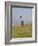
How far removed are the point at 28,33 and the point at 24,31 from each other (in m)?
0.07

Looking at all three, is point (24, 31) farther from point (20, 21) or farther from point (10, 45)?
point (10, 45)

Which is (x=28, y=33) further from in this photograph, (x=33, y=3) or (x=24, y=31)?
(x=33, y=3)

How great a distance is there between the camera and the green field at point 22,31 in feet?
4.38

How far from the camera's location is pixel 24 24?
4.48 ft

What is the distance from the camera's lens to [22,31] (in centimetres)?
136

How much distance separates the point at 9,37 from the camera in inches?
51.8

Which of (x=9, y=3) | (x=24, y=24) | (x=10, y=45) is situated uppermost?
(x=9, y=3)

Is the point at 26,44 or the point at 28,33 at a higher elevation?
the point at 28,33

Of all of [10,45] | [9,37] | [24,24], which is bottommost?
[10,45]

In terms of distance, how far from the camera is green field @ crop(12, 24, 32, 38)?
52.6 inches

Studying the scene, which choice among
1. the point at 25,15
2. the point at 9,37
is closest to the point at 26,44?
the point at 9,37

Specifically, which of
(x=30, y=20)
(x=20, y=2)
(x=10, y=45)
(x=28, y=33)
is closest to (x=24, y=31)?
(x=28, y=33)
